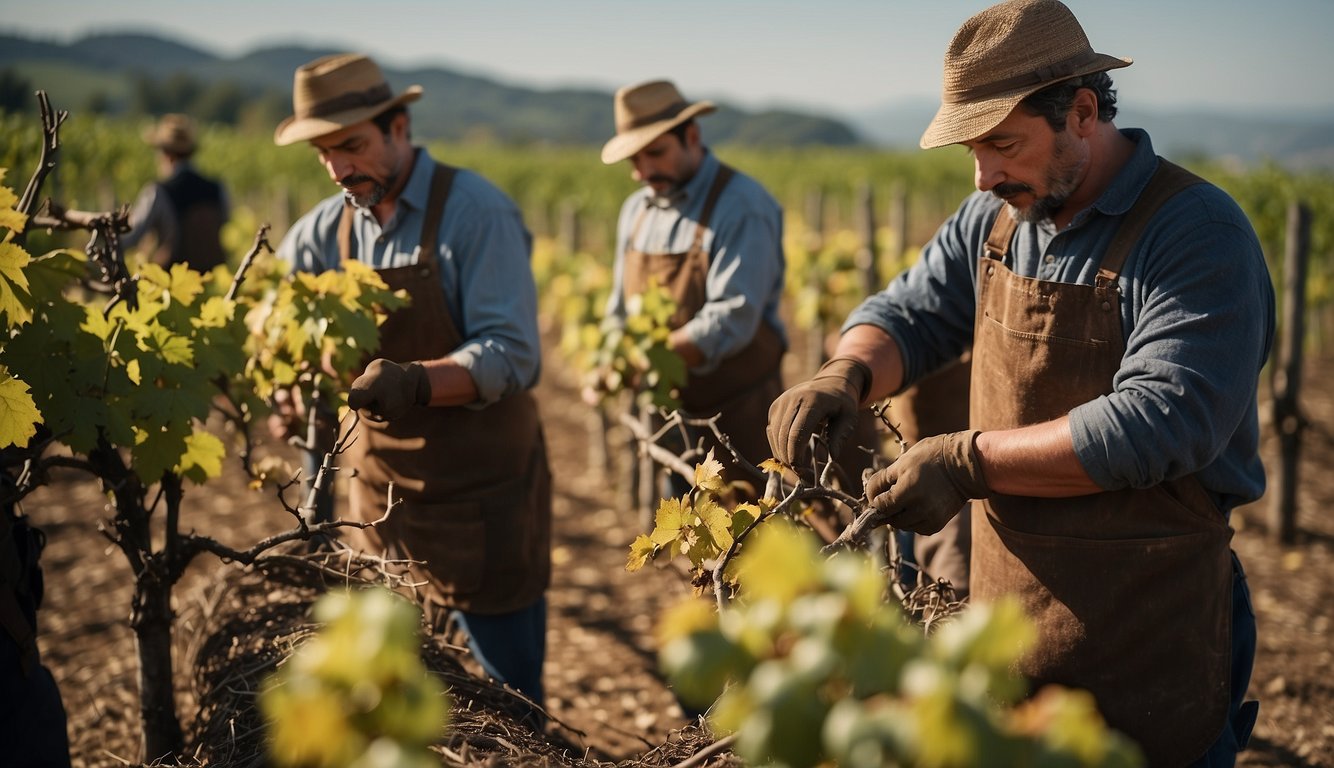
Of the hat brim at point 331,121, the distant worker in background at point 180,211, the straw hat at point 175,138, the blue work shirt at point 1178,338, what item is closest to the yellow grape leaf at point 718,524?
the blue work shirt at point 1178,338

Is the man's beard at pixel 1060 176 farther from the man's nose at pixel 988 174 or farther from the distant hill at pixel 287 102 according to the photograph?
the distant hill at pixel 287 102

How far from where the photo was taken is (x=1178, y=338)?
181 centimetres

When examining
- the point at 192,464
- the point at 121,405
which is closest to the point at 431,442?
the point at 192,464

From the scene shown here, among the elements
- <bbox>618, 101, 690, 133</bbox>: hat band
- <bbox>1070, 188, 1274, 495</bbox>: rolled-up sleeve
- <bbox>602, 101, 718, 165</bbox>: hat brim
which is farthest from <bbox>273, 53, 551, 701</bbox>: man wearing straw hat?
<bbox>1070, 188, 1274, 495</bbox>: rolled-up sleeve

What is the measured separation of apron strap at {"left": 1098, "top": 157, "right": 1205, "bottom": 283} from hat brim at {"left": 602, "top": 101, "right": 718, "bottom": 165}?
227cm

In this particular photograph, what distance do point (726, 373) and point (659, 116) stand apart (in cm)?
110

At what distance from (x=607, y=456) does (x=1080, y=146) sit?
560 cm

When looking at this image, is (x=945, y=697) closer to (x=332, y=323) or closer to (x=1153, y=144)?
(x=1153, y=144)

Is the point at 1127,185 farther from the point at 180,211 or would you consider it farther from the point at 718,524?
the point at 180,211

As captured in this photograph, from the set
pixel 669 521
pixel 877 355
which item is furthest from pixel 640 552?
pixel 877 355

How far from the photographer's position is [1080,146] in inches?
80.0

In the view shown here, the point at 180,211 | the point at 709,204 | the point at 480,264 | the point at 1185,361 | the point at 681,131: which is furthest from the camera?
the point at 180,211

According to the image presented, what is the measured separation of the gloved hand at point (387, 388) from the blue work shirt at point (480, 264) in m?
0.18

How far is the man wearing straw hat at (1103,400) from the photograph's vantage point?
1.82m
